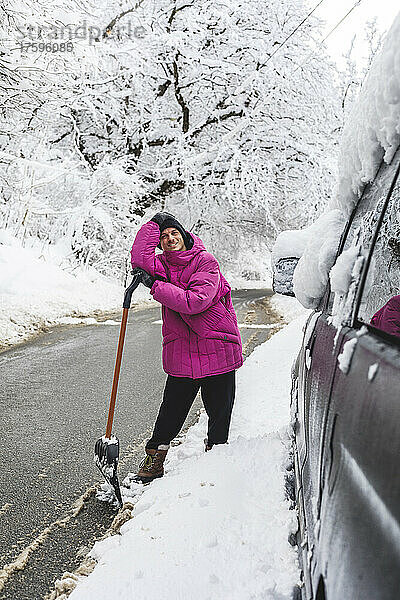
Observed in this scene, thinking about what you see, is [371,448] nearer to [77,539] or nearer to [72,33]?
[77,539]

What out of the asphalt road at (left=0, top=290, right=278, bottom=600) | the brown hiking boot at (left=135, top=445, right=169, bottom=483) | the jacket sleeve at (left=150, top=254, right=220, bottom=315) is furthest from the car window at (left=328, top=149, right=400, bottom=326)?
the brown hiking boot at (left=135, top=445, right=169, bottom=483)

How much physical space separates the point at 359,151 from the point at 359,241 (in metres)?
0.25

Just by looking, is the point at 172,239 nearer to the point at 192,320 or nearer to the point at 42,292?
the point at 192,320

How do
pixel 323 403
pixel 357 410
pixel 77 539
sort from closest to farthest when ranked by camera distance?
1. pixel 357 410
2. pixel 323 403
3. pixel 77 539

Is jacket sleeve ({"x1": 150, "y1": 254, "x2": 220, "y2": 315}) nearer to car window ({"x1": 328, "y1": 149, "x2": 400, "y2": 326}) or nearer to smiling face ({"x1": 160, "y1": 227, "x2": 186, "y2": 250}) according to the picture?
smiling face ({"x1": 160, "y1": 227, "x2": 186, "y2": 250})

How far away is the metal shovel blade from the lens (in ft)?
11.2

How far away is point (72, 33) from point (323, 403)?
14.0 metres

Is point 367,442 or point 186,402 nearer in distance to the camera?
point 367,442

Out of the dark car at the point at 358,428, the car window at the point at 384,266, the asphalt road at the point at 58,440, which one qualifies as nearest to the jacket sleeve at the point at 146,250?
the asphalt road at the point at 58,440

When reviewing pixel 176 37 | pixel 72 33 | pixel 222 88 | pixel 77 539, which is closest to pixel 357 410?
pixel 77 539

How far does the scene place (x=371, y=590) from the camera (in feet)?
3.22

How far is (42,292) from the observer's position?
45.4ft

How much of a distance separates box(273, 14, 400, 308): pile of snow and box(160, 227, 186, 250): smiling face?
1.21 m

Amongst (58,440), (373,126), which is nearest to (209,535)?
(373,126)
